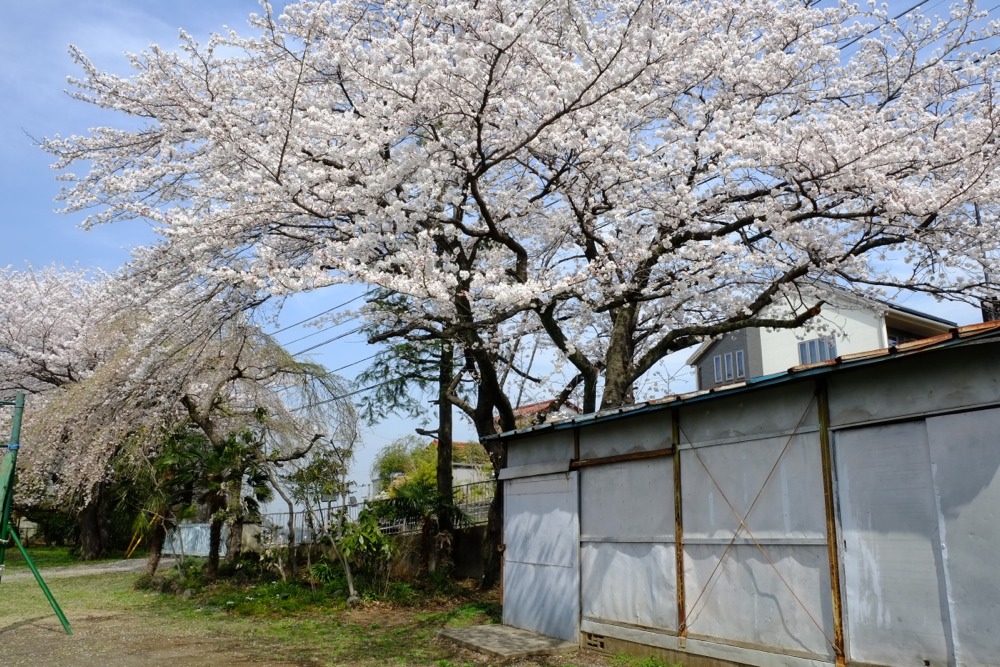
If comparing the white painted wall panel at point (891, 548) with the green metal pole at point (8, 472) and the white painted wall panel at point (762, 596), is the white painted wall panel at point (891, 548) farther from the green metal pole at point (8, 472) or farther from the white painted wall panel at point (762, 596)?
the green metal pole at point (8, 472)

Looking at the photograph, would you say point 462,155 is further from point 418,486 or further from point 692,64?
point 418,486

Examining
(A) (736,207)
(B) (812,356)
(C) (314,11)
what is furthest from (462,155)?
(B) (812,356)

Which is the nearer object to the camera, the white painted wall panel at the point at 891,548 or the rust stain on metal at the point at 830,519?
the white painted wall panel at the point at 891,548

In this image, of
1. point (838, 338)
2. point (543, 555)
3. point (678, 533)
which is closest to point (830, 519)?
point (678, 533)

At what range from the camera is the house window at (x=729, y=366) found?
100ft

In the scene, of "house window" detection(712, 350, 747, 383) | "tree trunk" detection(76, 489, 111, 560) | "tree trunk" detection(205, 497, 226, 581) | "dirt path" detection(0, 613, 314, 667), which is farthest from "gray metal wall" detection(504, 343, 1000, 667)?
"house window" detection(712, 350, 747, 383)

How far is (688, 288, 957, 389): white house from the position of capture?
24.4 meters

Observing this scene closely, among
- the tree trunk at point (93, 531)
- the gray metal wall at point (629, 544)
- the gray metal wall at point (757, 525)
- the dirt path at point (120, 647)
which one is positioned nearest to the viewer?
the gray metal wall at point (757, 525)

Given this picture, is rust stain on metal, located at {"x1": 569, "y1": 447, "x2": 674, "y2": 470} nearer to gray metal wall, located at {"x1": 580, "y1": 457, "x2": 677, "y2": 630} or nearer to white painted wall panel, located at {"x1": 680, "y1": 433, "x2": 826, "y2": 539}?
gray metal wall, located at {"x1": 580, "y1": 457, "x2": 677, "y2": 630}

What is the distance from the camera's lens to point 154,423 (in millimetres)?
14328

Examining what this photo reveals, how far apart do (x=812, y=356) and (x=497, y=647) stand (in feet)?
75.0

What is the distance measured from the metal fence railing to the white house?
8.51 m

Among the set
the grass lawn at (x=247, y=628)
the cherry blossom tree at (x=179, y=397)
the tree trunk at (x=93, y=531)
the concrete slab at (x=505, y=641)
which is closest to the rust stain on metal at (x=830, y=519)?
the grass lawn at (x=247, y=628)

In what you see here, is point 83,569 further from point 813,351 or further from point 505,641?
point 813,351
